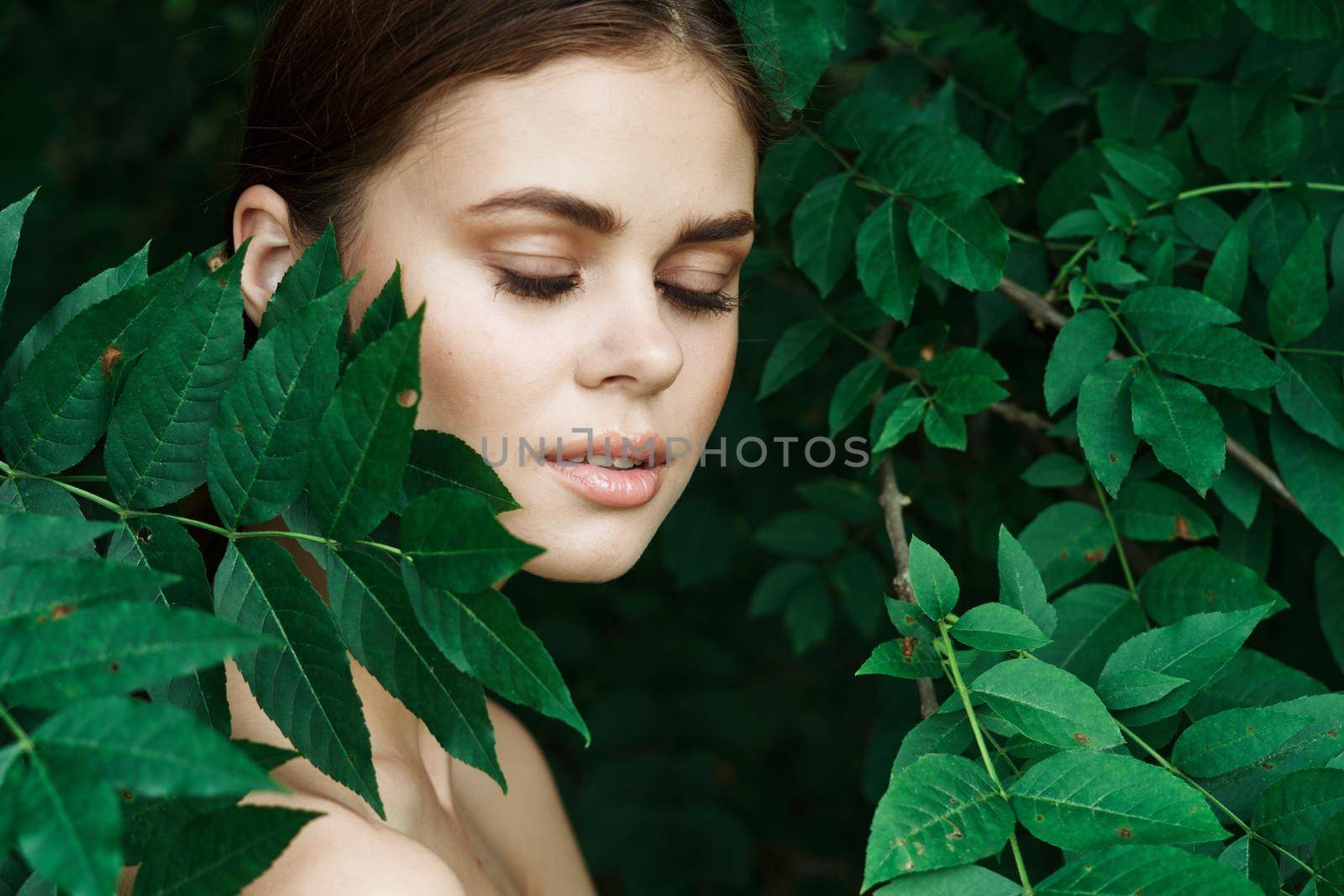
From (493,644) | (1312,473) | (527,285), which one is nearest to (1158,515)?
(1312,473)

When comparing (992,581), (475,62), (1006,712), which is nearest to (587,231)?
(475,62)

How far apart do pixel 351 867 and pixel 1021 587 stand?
69 centimetres

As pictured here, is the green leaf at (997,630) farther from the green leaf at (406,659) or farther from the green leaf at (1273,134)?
the green leaf at (1273,134)

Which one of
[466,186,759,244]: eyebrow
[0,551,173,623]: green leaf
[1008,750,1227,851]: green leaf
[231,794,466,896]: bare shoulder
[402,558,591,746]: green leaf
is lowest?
[231,794,466,896]: bare shoulder

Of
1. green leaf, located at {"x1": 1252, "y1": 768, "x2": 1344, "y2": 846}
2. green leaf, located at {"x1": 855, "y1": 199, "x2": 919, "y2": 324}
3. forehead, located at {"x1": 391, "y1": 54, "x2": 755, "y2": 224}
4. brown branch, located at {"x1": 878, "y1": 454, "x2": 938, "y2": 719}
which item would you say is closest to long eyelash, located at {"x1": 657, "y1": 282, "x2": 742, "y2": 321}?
forehead, located at {"x1": 391, "y1": 54, "x2": 755, "y2": 224}

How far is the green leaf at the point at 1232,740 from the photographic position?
3.63 ft

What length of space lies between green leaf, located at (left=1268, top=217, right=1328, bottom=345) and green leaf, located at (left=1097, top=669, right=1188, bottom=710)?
1.72ft

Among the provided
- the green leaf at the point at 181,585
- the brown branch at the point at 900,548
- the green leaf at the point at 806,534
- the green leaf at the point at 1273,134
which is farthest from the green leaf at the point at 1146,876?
the green leaf at the point at 806,534

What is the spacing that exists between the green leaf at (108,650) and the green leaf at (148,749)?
19 millimetres

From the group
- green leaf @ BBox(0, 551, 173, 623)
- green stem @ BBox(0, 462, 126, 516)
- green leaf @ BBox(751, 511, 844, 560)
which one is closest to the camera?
green leaf @ BBox(0, 551, 173, 623)

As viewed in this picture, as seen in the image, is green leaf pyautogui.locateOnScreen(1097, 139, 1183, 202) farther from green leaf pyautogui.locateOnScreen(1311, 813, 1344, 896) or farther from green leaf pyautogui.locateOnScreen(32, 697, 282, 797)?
green leaf pyautogui.locateOnScreen(32, 697, 282, 797)

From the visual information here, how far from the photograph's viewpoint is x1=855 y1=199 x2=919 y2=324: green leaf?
1.55m

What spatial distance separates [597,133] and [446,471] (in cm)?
39

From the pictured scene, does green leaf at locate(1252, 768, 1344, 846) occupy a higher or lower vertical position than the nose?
lower
